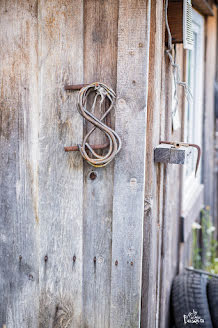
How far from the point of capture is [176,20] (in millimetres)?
2135

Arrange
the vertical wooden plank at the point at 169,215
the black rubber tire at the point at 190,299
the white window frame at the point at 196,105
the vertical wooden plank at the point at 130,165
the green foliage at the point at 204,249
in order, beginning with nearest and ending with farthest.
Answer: the vertical wooden plank at the point at 130,165
the vertical wooden plank at the point at 169,215
the black rubber tire at the point at 190,299
the white window frame at the point at 196,105
the green foliage at the point at 204,249

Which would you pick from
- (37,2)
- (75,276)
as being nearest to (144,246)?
(75,276)

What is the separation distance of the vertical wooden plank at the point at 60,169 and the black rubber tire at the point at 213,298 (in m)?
0.99

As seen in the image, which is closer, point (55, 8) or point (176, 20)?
point (55, 8)

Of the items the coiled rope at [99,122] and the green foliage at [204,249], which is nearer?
the coiled rope at [99,122]

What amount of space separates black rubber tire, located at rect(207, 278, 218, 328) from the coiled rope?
4.68 ft

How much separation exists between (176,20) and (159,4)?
202 millimetres

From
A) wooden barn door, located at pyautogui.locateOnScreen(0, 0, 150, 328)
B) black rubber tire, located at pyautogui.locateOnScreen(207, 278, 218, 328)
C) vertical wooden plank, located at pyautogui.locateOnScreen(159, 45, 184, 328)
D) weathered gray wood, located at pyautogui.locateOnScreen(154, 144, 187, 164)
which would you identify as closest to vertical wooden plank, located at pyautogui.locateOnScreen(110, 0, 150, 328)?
wooden barn door, located at pyautogui.locateOnScreen(0, 0, 150, 328)

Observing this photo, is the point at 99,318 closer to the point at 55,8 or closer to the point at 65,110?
the point at 65,110

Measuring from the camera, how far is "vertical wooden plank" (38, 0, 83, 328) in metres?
1.95

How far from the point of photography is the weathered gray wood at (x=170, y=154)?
6.44 feet

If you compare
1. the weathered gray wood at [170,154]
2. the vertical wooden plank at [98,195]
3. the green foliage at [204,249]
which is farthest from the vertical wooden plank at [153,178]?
the green foliage at [204,249]

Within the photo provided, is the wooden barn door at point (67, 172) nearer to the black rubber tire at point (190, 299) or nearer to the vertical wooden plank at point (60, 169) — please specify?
the vertical wooden plank at point (60, 169)

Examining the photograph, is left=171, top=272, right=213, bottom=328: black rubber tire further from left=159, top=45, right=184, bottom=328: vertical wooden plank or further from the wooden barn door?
the wooden barn door
